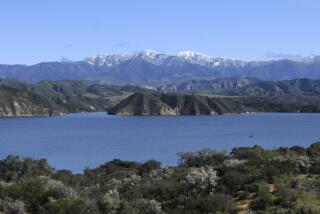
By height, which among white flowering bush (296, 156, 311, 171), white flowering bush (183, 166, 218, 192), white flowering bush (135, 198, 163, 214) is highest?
white flowering bush (296, 156, 311, 171)

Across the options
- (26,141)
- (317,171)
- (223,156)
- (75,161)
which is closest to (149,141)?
(26,141)

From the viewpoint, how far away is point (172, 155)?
4158 inches

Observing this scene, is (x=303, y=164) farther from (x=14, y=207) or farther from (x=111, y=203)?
(x=14, y=207)

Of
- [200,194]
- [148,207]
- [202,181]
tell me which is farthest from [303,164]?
[148,207]

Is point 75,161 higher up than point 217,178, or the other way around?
point 217,178

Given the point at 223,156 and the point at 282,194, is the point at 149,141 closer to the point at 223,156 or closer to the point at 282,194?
the point at 223,156

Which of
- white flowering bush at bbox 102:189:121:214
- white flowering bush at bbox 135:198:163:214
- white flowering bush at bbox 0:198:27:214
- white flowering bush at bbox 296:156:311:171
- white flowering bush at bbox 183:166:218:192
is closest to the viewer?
white flowering bush at bbox 0:198:27:214

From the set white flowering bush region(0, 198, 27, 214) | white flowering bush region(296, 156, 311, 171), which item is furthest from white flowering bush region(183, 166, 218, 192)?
white flowering bush region(0, 198, 27, 214)

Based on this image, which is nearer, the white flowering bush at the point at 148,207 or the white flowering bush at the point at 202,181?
the white flowering bush at the point at 148,207

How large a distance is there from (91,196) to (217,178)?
15.4 feet

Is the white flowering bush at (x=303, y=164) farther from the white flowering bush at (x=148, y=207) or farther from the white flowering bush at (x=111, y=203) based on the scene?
the white flowering bush at (x=111, y=203)

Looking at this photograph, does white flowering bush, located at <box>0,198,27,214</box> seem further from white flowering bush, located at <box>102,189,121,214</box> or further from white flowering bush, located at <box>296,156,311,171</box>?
white flowering bush, located at <box>296,156,311,171</box>

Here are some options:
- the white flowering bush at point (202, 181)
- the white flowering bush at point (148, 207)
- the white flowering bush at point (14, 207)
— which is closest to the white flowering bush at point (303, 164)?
the white flowering bush at point (202, 181)

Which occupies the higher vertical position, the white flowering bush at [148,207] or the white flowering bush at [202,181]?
the white flowering bush at [202,181]
